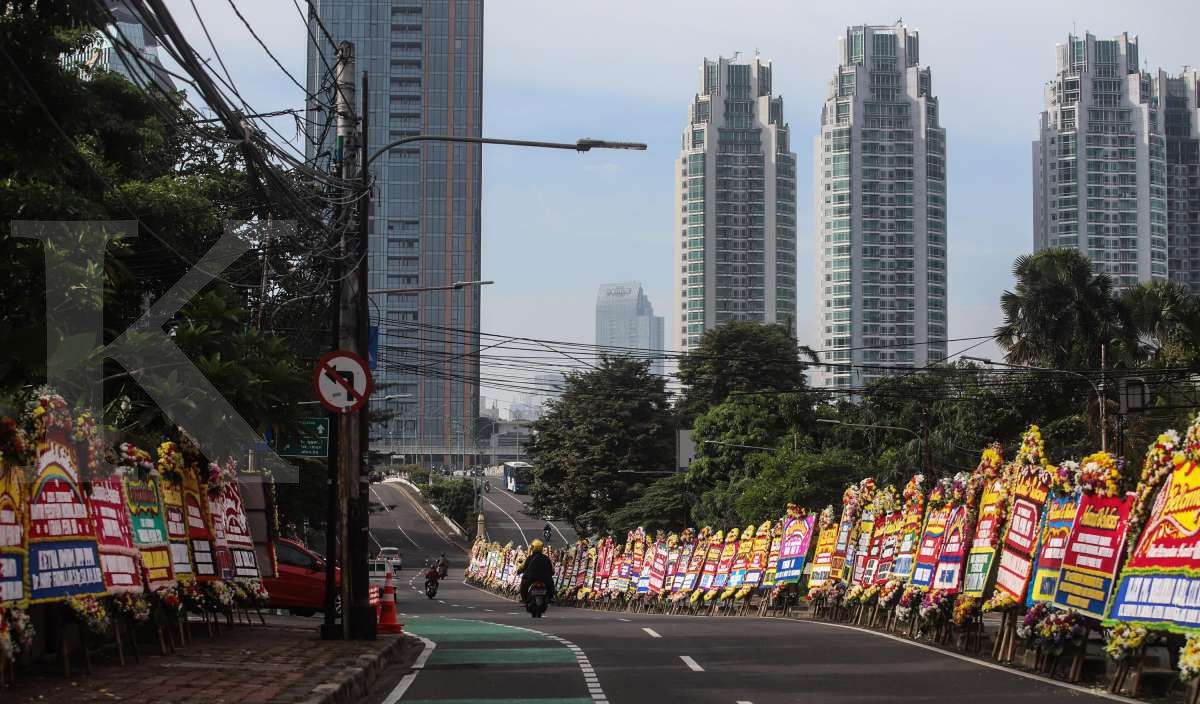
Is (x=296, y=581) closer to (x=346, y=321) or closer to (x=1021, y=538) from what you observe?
(x=346, y=321)

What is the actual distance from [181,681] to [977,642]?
1099 cm

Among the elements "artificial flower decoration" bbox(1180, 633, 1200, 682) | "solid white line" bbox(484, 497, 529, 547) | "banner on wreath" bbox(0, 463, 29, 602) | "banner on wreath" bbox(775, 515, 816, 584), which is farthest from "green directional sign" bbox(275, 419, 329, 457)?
"solid white line" bbox(484, 497, 529, 547)

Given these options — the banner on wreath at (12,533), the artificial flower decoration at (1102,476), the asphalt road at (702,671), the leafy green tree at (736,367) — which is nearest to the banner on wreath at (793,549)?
the asphalt road at (702,671)

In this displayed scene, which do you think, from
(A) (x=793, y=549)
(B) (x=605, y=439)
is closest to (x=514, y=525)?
(B) (x=605, y=439)

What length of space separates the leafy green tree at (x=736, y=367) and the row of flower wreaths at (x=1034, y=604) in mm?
50534

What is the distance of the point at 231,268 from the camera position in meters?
33.9

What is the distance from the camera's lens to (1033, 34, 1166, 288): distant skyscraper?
6289 inches

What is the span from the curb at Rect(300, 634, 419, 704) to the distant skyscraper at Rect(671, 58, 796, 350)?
164m

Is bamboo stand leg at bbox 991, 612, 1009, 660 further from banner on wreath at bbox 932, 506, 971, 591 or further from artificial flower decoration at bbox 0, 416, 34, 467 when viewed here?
artificial flower decoration at bbox 0, 416, 34, 467

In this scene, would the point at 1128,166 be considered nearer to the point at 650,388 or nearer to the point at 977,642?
the point at 650,388

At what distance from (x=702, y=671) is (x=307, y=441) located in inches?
538

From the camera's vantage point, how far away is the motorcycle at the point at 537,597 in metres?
30.0

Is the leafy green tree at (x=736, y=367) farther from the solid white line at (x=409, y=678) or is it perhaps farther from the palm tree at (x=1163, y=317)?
the solid white line at (x=409, y=678)

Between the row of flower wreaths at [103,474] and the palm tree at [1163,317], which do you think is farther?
the palm tree at [1163,317]
